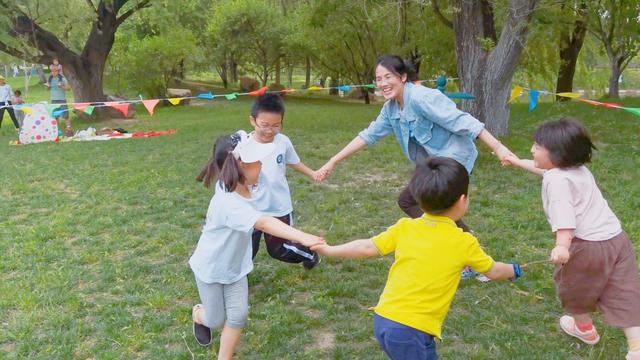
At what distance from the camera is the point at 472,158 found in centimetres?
388

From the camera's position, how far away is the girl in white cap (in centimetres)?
278

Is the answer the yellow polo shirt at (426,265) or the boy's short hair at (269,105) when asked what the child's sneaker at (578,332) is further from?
the boy's short hair at (269,105)

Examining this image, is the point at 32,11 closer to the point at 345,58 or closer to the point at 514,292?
the point at 345,58

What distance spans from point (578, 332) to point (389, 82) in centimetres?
191

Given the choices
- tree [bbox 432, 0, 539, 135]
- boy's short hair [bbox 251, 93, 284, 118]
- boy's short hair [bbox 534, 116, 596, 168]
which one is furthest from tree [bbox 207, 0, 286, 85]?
boy's short hair [bbox 534, 116, 596, 168]

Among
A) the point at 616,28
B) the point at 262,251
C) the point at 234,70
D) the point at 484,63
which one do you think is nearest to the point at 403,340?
the point at 262,251

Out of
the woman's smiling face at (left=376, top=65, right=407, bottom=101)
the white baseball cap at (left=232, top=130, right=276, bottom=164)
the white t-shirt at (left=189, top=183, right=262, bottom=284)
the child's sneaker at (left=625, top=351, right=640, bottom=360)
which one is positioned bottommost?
the child's sneaker at (left=625, top=351, right=640, bottom=360)

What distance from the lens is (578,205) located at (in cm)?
291

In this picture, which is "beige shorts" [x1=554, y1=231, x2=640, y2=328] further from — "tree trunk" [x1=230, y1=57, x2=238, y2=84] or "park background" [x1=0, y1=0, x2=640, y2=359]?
"tree trunk" [x1=230, y1=57, x2=238, y2=84]

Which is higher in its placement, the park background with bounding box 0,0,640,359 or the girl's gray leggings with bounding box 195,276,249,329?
the girl's gray leggings with bounding box 195,276,249,329

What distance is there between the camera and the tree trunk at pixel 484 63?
9.24m

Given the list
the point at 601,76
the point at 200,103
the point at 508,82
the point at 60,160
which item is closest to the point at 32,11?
the point at 60,160

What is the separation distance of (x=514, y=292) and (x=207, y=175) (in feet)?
7.87

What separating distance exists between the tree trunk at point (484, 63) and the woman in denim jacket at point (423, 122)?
19.1ft
